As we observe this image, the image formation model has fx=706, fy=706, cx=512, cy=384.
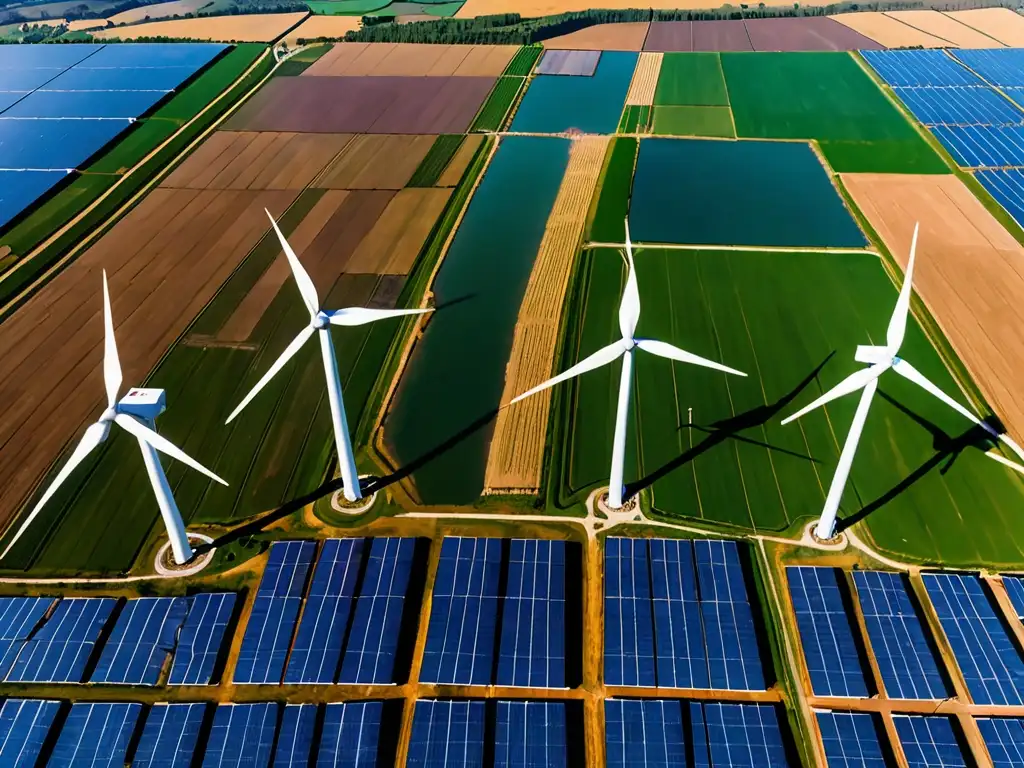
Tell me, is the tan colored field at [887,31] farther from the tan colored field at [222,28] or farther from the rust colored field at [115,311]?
the rust colored field at [115,311]

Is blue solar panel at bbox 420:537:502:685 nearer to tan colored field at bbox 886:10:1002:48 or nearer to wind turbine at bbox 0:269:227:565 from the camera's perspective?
wind turbine at bbox 0:269:227:565

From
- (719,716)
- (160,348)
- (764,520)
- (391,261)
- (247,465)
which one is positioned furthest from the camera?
(391,261)

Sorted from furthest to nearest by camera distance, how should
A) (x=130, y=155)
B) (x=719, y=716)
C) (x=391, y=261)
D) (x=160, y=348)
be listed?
(x=130, y=155) → (x=391, y=261) → (x=160, y=348) → (x=719, y=716)

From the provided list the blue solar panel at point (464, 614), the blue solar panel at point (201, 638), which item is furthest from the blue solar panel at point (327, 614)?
the blue solar panel at point (464, 614)

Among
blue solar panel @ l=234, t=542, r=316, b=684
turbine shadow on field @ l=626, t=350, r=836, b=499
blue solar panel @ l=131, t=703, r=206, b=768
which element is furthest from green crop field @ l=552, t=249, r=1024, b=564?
blue solar panel @ l=131, t=703, r=206, b=768

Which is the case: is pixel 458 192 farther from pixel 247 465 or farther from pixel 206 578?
pixel 206 578

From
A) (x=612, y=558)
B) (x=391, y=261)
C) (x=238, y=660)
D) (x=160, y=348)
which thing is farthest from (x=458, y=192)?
(x=238, y=660)
